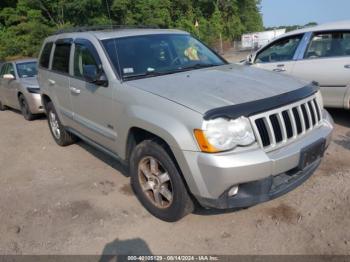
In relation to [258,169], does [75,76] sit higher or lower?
higher

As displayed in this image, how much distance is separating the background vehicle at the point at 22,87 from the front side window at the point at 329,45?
5.72 m

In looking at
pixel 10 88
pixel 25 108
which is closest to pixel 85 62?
pixel 25 108

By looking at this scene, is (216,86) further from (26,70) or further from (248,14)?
(248,14)

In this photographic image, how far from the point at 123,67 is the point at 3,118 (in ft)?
22.2

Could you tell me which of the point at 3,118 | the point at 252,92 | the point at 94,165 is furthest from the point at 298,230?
the point at 3,118

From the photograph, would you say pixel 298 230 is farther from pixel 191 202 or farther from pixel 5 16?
pixel 5 16

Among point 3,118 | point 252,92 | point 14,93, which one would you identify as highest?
point 252,92

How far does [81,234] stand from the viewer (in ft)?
11.7

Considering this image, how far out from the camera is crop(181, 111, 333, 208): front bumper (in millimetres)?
2869

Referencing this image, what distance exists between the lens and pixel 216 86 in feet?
11.4

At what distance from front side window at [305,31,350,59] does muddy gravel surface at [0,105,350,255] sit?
1.64 meters

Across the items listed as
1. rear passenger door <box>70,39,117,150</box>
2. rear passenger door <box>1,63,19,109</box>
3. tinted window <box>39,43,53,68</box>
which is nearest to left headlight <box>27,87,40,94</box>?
rear passenger door <box>1,63,19,109</box>

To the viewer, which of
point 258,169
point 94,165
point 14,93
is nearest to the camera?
point 258,169

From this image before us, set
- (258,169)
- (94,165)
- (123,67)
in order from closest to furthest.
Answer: (258,169), (123,67), (94,165)
